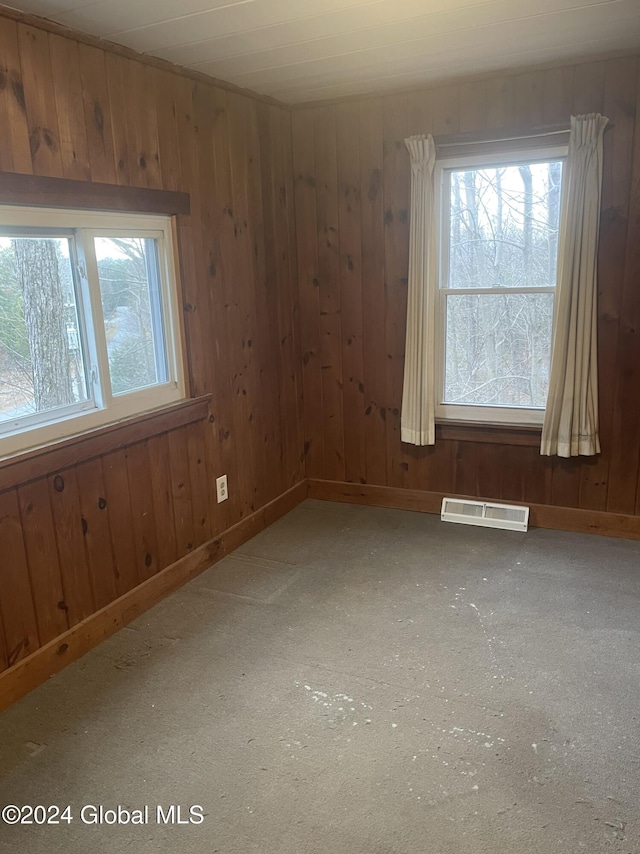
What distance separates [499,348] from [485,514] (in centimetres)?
Result: 93

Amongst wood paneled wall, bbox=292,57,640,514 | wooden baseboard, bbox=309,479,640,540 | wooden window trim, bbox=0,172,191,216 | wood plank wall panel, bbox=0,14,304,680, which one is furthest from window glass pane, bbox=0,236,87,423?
wooden baseboard, bbox=309,479,640,540

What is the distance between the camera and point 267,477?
3.74 m

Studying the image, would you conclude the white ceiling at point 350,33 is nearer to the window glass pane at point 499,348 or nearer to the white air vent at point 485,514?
the window glass pane at point 499,348

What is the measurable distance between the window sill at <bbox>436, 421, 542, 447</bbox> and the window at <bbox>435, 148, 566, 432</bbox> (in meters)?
0.04

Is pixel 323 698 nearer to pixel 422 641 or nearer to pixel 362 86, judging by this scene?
pixel 422 641

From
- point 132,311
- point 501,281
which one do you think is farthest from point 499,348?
point 132,311

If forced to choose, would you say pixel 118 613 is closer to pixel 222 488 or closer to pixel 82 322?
pixel 222 488

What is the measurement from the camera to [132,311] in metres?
2.74

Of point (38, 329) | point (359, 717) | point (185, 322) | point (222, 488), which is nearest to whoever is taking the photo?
point (359, 717)

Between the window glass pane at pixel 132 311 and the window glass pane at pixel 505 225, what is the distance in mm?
1629

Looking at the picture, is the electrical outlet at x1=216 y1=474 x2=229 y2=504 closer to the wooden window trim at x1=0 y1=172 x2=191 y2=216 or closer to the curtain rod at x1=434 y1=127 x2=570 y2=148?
the wooden window trim at x1=0 y1=172 x2=191 y2=216

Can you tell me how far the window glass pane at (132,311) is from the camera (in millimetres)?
2615

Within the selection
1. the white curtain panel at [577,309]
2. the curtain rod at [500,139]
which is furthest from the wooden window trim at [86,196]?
the white curtain panel at [577,309]

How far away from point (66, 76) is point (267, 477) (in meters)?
2.19
